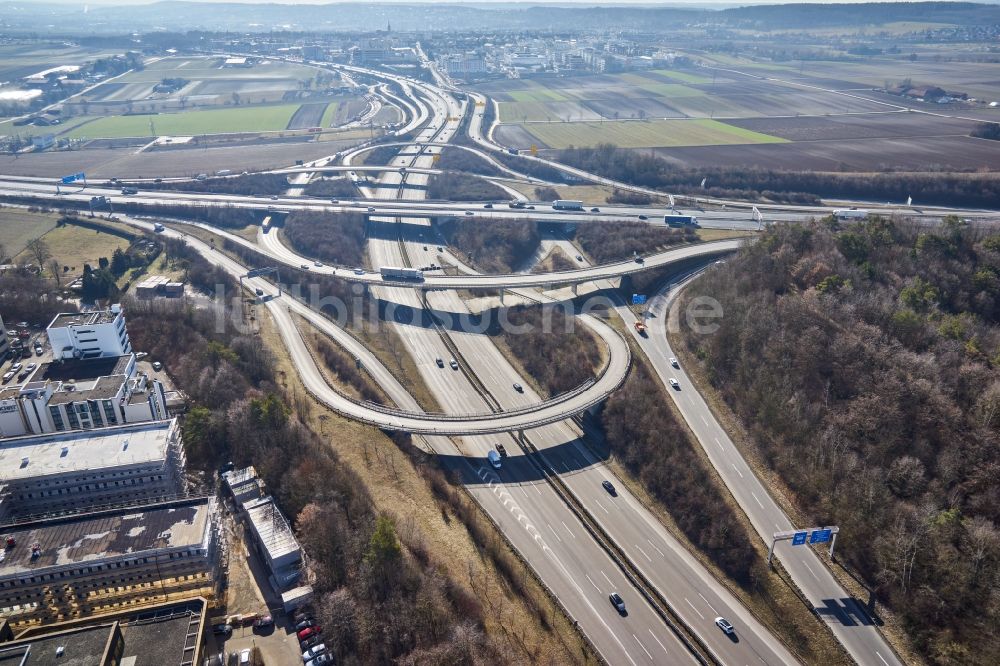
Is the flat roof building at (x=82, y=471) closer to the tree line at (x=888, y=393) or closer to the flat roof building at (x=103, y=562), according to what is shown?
the flat roof building at (x=103, y=562)

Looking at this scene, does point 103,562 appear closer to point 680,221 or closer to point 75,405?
point 75,405

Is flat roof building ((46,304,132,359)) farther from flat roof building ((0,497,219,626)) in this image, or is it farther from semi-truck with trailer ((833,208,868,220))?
semi-truck with trailer ((833,208,868,220))

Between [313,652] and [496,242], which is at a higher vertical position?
[496,242]

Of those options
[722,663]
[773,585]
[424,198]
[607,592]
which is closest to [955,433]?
[773,585]

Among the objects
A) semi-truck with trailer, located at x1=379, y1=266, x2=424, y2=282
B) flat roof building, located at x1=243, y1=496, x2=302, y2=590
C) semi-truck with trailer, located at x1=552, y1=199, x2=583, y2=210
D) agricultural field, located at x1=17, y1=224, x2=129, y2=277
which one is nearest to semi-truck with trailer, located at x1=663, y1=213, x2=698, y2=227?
semi-truck with trailer, located at x1=552, y1=199, x2=583, y2=210

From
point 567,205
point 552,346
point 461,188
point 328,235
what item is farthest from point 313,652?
point 461,188

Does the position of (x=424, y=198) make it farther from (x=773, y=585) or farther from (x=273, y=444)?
(x=773, y=585)

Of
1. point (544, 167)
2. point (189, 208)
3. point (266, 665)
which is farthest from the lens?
point (544, 167)
